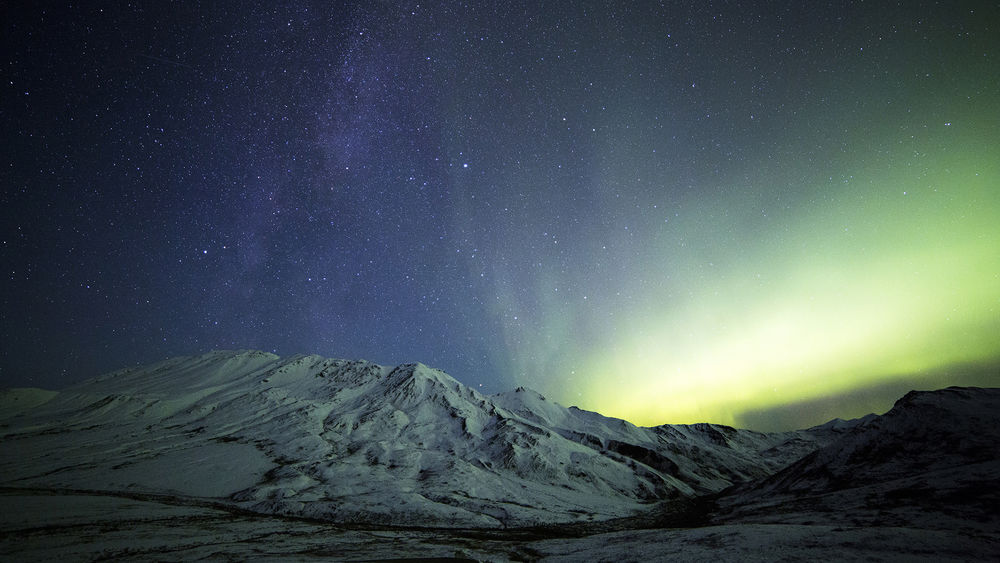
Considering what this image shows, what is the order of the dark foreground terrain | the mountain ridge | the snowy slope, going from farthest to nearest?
the mountain ridge, the snowy slope, the dark foreground terrain

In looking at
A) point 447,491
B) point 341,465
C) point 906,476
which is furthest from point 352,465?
point 906,476

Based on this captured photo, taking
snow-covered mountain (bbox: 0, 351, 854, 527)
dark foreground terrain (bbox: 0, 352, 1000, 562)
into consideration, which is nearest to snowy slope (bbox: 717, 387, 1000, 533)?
dark foreground terrain (bbox: 0, 352, 1000, 562)

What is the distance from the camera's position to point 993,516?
1736 inches

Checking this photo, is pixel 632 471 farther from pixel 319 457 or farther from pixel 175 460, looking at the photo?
pixel 175 460

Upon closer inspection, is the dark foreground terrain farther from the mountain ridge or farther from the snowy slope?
the mountain ridge

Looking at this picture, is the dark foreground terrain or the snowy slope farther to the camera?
the snowy slope

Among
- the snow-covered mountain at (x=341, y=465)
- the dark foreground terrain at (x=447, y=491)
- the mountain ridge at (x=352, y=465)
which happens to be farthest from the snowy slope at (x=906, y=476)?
the snow-covered mountain at (x=341, y=465)

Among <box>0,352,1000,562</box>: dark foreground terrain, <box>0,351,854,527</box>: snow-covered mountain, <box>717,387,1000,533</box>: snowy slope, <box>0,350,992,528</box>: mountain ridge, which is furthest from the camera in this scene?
<box>0,351,854,527</box>: snow-covered mountain

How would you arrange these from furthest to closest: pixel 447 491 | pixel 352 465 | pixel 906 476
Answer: pixel 352 465 < pixel 447 491 < pixel 906 476

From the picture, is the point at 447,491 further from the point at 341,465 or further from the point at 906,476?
the point at 906,476

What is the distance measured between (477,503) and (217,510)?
61.9m

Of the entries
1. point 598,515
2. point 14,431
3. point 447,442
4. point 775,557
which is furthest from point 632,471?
point 14,431

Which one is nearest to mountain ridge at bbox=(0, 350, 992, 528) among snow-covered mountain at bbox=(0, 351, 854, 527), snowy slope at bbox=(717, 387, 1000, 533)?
snow-covered mountain at bbox=(0, 351, 854, 527)

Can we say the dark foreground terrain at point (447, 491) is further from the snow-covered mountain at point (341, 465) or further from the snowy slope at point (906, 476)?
the snow-covered mountain at point (341, 465)
